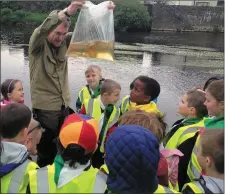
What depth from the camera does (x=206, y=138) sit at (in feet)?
6.14

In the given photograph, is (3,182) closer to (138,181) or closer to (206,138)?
(138,181)

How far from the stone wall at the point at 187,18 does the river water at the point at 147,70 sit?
16671 millimetres

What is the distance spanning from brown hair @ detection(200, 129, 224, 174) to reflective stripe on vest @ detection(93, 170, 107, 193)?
56 centimetres

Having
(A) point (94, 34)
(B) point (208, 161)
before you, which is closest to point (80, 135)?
(B) point (208, 161)

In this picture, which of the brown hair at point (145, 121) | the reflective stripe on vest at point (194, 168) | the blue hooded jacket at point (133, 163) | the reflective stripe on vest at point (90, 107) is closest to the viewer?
the blue hooded jacket at point (133, 163)

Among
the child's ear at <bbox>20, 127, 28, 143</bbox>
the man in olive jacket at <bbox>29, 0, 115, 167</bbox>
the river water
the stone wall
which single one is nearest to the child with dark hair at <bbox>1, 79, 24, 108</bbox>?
the man in olive jacket at <bbox>29, 0, 115, 167</bbox>

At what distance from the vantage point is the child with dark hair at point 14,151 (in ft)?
6.17

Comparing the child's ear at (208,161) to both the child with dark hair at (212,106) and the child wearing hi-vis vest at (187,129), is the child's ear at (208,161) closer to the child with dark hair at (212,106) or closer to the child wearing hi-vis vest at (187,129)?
the child with dark hair at (212,106)

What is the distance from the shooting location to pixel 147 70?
13.8 meters

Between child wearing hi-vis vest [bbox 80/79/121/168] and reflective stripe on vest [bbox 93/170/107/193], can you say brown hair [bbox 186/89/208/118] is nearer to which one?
child wearing hi-vis vest [bbox 80/79/121/168]

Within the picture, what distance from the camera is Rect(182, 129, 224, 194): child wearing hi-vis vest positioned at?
1722mm

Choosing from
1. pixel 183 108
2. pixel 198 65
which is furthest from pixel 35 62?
pixel 198 65

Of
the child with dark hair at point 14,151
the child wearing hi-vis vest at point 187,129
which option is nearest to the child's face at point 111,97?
the child wearing hi-vis vest at point 187,129

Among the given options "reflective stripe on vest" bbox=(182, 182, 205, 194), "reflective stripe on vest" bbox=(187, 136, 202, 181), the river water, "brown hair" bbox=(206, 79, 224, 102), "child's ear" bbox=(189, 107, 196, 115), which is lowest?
the river water
